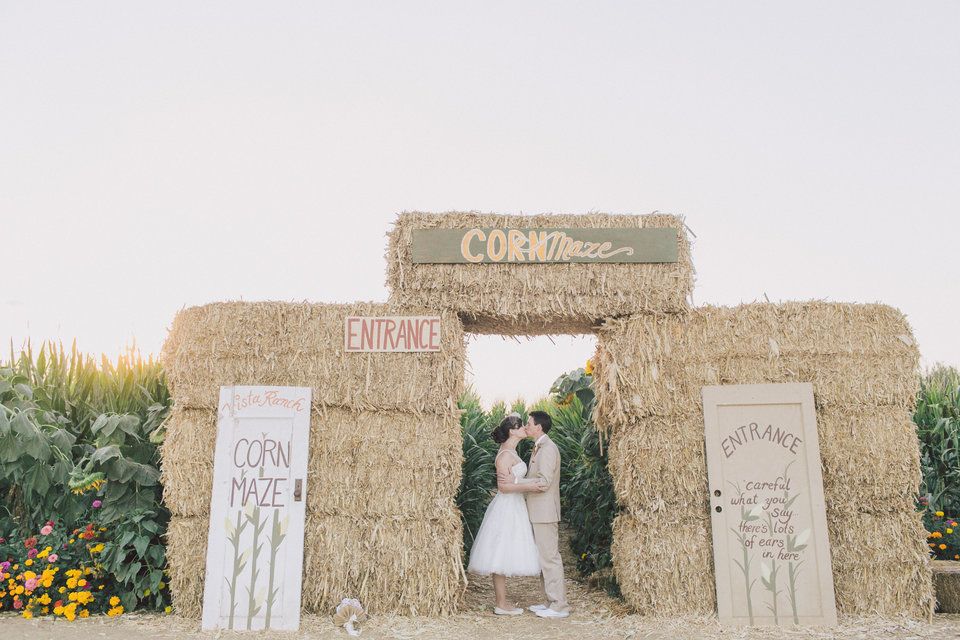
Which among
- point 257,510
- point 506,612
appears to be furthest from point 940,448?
point 257,510

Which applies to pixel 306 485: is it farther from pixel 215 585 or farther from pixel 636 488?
pixel 636 488

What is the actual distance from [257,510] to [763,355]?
467cm

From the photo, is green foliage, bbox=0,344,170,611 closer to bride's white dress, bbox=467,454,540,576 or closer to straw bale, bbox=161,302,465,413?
straw bale, bbox=161,302,465,413

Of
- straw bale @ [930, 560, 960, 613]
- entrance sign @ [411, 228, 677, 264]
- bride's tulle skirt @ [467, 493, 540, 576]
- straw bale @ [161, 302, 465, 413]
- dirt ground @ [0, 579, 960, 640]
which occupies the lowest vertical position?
dirt ground @ [0, 579, 960, 640]

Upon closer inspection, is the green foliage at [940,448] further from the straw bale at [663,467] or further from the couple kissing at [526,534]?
the couple kissing at [526,534]

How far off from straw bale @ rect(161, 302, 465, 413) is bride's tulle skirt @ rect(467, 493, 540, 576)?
109 cm

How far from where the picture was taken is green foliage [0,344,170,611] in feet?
19.9

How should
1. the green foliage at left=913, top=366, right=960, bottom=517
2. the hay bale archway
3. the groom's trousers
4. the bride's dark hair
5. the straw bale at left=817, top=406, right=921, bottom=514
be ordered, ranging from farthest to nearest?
1. the green foliage at left=913, top=366, right=960, bottom=517
2. the bride's dark hair
3. the groom's trousers
4. the straw bale at left=817, top=406, right=921, bottom=514
5. the hay bale archway

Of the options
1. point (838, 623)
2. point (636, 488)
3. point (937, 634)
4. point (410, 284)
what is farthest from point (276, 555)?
point (937, 634)

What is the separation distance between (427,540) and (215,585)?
5.88 ft

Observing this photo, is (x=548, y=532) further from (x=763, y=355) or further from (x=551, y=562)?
(x=763, y=355)

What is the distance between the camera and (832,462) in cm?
597

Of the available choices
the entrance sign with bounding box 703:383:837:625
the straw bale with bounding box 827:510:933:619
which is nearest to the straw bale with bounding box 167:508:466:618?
the entrance sign with bounding box 703:383:837:625

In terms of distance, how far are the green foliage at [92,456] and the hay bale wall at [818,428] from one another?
4.33 meters
